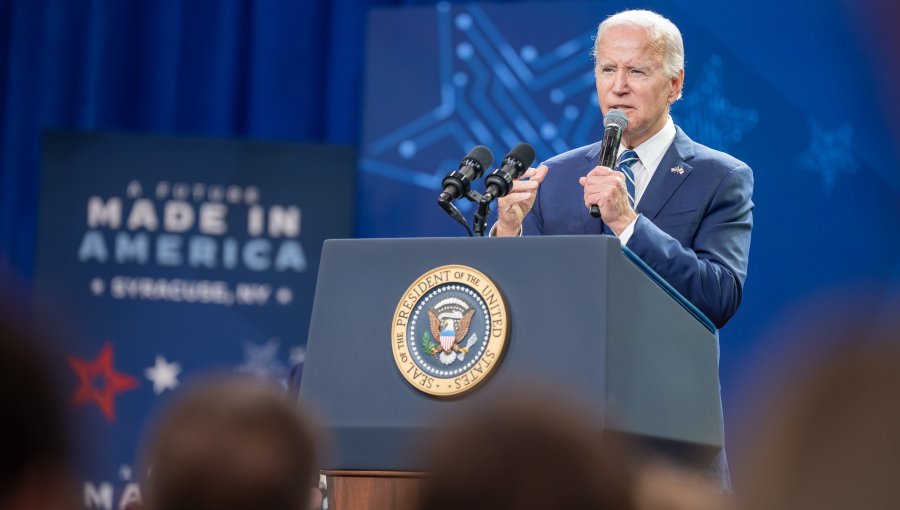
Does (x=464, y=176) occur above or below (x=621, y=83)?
below

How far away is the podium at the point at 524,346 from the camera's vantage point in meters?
2.05

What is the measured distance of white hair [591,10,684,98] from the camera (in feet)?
9.35

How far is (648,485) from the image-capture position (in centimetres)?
101

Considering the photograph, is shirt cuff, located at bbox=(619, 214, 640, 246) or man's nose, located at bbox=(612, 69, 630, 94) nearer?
shirt cuff, located at bbox=(619, 214, 640, 246)

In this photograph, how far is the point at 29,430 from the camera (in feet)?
2.84

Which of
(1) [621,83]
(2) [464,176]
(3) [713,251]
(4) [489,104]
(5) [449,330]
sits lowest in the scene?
(5) [449,330]

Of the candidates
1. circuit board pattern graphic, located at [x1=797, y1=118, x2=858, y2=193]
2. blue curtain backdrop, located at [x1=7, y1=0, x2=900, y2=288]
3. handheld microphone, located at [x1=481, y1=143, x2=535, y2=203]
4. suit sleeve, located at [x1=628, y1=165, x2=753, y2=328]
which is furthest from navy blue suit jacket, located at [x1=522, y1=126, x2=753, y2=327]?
blue curtain backdrop, located at [x1=7, y1=0, x2=900, y2=288]

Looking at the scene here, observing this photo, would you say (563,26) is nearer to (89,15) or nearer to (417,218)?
(417,218)

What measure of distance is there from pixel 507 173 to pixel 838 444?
1714mm

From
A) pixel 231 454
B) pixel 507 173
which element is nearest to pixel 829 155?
pixel 507 173

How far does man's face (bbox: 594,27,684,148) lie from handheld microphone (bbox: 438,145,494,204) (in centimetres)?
43

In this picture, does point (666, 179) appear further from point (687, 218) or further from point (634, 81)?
point (634, 81)

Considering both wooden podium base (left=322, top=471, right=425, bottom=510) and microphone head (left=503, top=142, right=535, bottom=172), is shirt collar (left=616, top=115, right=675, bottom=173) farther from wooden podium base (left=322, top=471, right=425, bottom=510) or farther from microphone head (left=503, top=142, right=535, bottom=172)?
wooden podium base (left=322, top=471, right=425, bottom=510)

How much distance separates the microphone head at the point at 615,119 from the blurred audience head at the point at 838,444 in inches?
70.9
